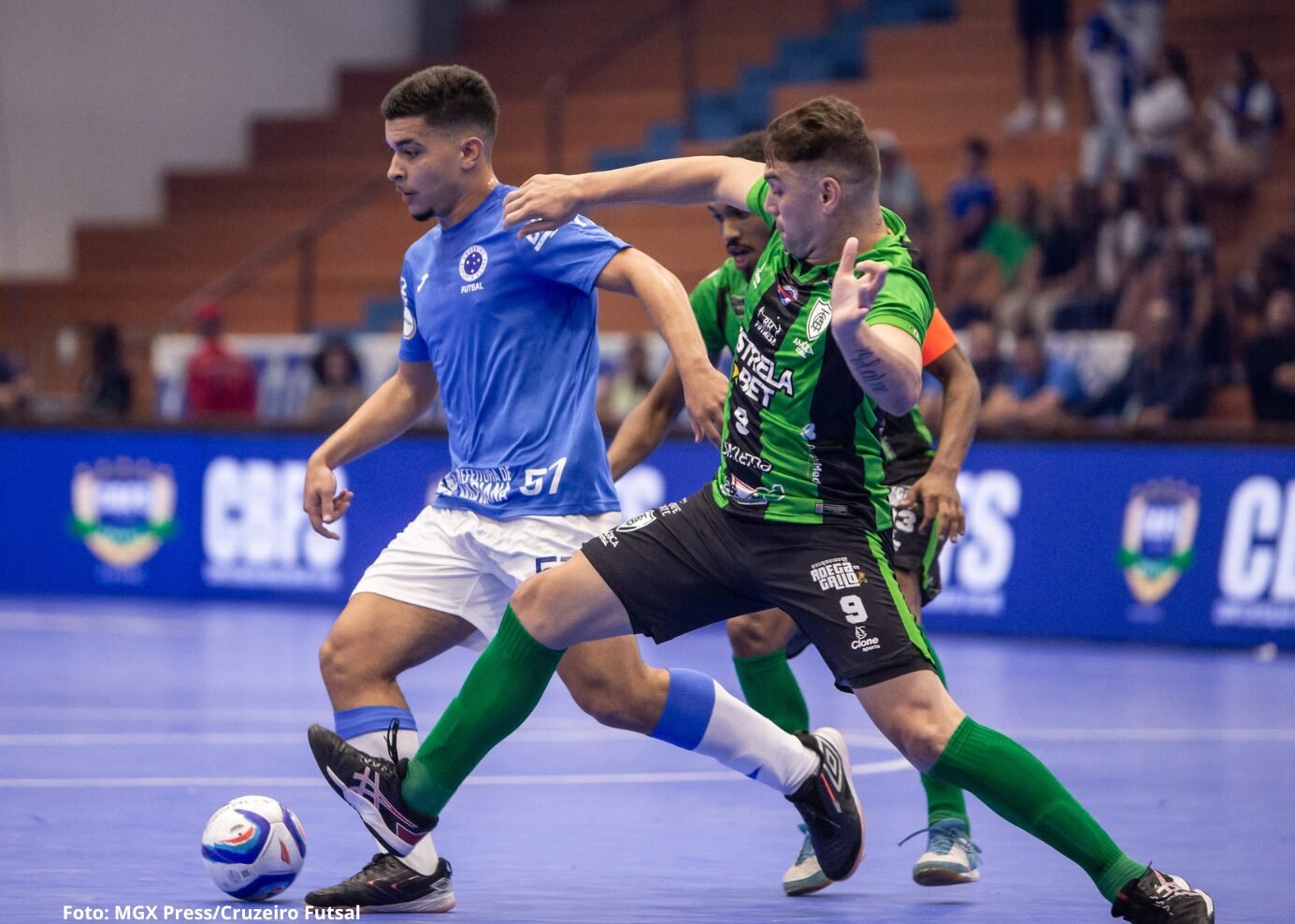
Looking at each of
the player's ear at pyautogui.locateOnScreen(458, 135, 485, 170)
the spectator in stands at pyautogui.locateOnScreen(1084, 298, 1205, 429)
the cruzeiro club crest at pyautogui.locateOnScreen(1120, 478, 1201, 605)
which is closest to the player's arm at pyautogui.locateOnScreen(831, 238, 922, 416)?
the player's ear at pyautogui.locateOnScreen(458, 135, 485, 170)

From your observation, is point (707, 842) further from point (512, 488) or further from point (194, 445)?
point (194, 445)

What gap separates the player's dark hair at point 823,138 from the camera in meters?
→ 4.73

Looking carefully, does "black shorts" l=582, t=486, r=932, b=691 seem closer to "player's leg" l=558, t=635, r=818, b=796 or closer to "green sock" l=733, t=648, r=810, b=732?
"player's leg" l=558, t=635, r=818, b=796

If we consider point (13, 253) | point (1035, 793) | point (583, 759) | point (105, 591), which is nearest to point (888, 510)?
point (1035, 793)

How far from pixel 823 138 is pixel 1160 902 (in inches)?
76.9

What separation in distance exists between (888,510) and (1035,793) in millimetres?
819

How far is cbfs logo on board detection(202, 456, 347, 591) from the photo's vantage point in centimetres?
1465

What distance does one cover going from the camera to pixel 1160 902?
4723mm

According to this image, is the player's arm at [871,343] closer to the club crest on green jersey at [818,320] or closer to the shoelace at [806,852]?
the club crest on green jersey at [818,320]

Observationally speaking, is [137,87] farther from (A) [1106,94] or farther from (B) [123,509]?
(A) [1106,94]

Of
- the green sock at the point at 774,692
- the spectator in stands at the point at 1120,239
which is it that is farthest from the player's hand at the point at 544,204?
the spectator in stands at the point at 1120,239

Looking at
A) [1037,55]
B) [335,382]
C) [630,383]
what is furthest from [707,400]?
[1037,55]

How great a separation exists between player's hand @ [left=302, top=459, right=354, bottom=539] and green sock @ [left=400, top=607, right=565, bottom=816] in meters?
0.74

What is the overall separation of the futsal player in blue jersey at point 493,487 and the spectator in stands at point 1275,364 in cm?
825
